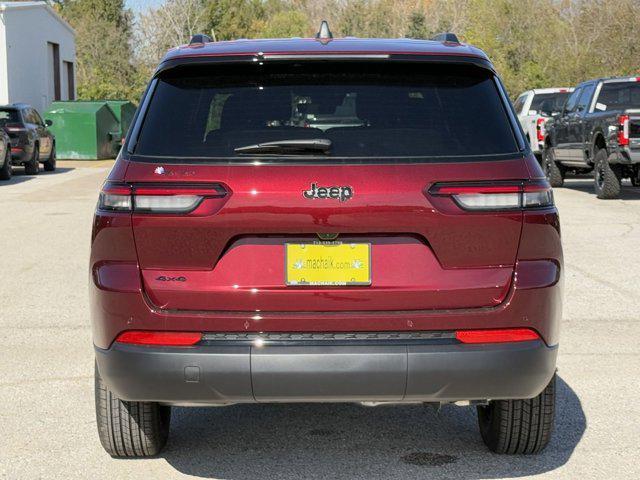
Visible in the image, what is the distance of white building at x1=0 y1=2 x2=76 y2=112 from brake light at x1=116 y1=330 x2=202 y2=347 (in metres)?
39.2

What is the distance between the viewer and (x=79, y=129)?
36312 millimetres

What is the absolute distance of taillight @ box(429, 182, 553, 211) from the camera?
3918mm

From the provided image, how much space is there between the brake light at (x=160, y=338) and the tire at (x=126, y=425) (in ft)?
1.58

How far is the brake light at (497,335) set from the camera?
154 inches

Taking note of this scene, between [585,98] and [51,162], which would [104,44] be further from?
[585,98]

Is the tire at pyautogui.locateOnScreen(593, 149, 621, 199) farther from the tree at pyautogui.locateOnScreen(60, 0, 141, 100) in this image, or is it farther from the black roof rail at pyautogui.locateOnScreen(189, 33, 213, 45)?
the tree at pyautogui.locateOnScreen(60, 0, 141, 100)

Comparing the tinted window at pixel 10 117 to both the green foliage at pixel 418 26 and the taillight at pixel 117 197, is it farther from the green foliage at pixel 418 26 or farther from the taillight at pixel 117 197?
the green foliage at pixel 418 26

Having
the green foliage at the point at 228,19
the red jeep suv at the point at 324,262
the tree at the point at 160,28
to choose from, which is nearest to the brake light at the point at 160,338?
the red jeep suv at the point at 324,262

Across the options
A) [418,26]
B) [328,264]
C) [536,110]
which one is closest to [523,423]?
[328,264]

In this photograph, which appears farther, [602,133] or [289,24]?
[289,24]

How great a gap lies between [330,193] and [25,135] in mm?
23678

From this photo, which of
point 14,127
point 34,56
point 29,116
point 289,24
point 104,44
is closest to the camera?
point 14,127

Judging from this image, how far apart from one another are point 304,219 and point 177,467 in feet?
4.44

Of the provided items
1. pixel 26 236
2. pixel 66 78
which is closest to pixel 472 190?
pixel 26 236
